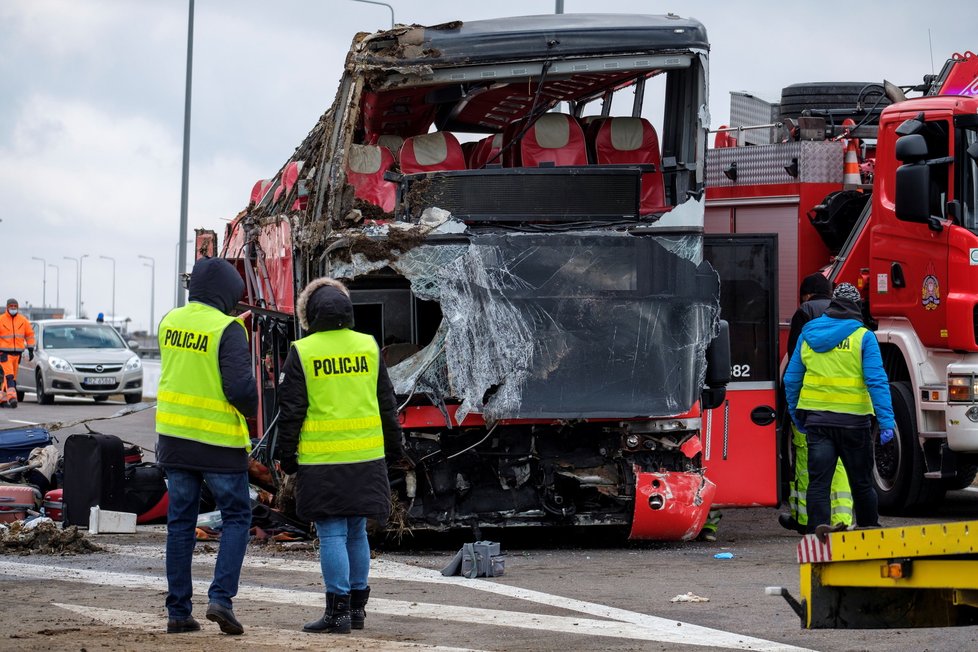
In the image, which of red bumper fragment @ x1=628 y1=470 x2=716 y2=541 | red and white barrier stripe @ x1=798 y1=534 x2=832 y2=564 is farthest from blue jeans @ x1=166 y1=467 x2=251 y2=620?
red bumper fragment @ x1=628 y1=470 x2=716 y2=541

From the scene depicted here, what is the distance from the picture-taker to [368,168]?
403 inches

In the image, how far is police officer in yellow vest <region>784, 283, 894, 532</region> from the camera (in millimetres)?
9039

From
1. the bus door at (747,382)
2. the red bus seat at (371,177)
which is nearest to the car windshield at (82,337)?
the red bus seat at (371,177)

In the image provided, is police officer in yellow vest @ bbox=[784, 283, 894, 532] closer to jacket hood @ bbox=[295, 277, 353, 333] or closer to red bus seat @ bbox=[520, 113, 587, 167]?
red bus seat @ bbox=[520, 113, 587, 167]

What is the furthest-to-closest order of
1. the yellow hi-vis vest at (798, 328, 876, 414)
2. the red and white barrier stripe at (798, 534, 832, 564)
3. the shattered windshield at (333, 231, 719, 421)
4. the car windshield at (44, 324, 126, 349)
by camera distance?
1. the car windshield at (44, 324, 126, 349)
2. the shattered windshield at (333, 231, 719, 421)
3. the yellow hi-vis vest at (798, 328, 876, 414)
4. the red and white barrier stripe at (798, 534, 832, 564)

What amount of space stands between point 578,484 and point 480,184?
2.02 meters

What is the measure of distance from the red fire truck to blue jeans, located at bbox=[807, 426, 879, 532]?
188 cm

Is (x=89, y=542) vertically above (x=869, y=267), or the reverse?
(x=869, y=267)

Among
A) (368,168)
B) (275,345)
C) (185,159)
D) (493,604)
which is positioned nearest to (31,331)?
(185,159)

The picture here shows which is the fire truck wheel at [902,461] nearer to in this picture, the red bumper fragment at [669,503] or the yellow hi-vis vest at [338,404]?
the red bumper fragment at [669,503]

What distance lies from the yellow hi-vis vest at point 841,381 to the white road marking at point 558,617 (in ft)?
7.49

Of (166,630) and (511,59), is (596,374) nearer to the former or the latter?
(511,59)

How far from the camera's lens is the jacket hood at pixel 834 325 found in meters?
9.20

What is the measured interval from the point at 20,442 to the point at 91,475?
183cm
